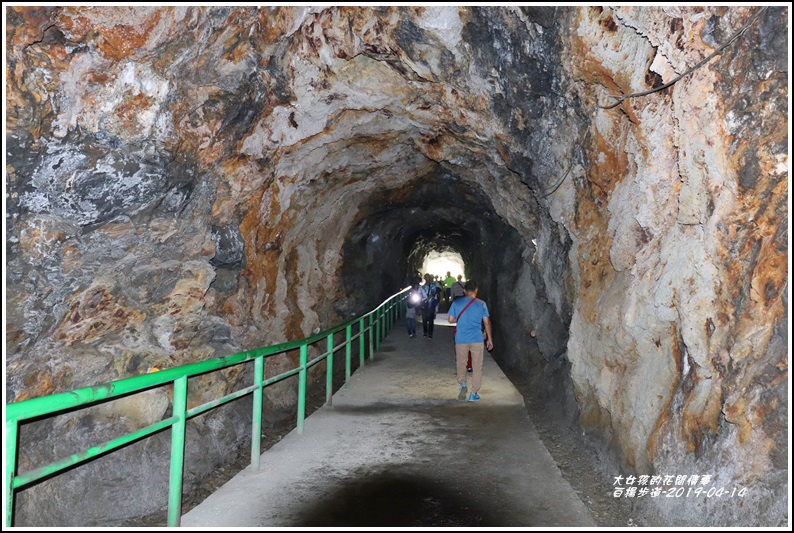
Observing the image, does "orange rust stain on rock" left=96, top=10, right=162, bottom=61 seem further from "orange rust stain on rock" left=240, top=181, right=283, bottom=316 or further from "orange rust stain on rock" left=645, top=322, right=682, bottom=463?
"orange rust stain on rock" left=645, top=322, right=682, bottom=463

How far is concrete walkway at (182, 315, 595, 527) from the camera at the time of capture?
10.2 feet

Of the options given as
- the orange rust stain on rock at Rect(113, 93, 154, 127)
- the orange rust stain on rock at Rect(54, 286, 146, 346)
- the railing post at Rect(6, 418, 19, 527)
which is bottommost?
the railing post at Rect(6, 418, 19, 527)

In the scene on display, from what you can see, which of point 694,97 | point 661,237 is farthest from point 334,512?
point 694,97

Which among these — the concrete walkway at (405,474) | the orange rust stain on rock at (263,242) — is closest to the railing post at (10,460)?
the concrete walkway at (405,474)

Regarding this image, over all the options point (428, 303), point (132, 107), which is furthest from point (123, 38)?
point (428, 303)

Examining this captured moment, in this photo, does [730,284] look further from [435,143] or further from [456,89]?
[435,143]

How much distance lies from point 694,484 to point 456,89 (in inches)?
184

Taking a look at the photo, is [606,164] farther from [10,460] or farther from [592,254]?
[10,460]

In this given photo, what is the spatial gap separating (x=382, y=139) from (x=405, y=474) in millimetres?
5473

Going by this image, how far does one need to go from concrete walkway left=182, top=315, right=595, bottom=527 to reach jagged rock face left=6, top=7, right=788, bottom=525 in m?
0.84

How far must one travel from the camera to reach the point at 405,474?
381 centimetres

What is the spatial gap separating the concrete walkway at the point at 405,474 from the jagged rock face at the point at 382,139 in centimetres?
84

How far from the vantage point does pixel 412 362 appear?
904cm

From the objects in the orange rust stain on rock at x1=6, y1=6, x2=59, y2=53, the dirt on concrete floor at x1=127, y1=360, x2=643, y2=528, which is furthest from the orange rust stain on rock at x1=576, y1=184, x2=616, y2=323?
the orange rust stain on rock at x1=6, y1=6, x2=59, y2=53
